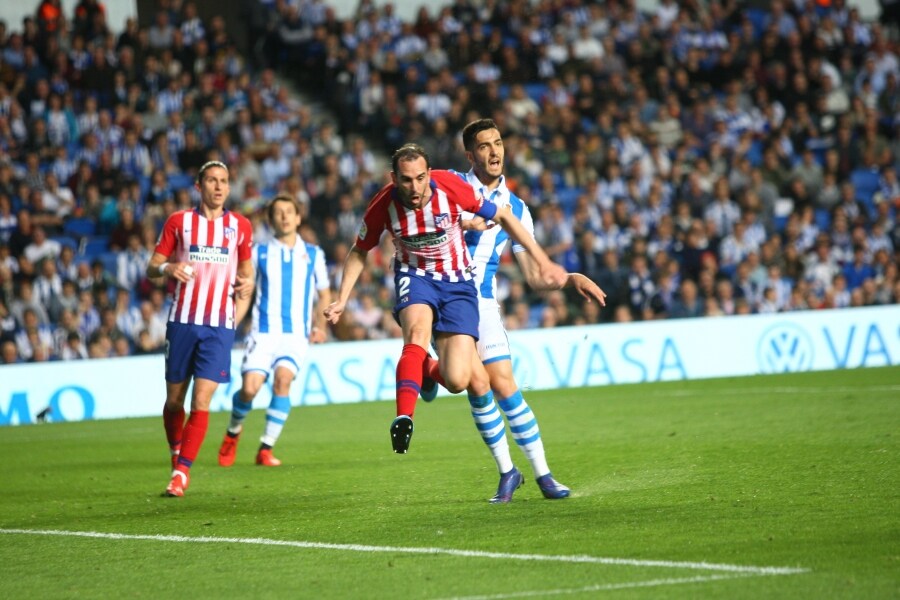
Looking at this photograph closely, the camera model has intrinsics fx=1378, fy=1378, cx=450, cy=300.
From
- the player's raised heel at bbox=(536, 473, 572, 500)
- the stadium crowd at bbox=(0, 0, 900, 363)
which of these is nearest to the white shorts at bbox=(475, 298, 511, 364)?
the player's raised heel at bbox=(536, 473, 572, 500)

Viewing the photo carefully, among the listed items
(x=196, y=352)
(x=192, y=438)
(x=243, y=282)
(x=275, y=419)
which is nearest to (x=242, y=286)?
(x=243, y=282)

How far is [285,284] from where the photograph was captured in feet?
37.9

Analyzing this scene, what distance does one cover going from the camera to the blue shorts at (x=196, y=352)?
9.25 meters

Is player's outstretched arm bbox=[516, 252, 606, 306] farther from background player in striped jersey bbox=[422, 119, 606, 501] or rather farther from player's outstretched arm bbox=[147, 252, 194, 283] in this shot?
player's outstretched arm bbox=[147, 252, 194, 283]

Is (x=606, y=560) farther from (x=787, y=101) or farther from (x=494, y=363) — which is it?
(x=787, y=101)

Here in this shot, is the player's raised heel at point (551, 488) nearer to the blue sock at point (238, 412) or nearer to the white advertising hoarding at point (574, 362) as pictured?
the blue sock at point (238, 412)

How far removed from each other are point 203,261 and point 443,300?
A: 2446mm

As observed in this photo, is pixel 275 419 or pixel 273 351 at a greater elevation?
pixel 273 351

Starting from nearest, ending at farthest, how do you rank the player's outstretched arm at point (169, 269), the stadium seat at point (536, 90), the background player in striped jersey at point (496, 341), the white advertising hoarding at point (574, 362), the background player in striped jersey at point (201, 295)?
the background player in striped jersey at point (496, 341) < the player's outstretched arm at point (169, 269) < the background player in striped jersey at point (201, 295) < the white advertising hoarding at point (574, 362) < the stadium seat at point (536, 90)

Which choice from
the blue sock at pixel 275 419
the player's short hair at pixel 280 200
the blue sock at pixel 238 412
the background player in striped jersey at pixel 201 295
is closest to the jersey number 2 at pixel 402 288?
the background player in striped jersey at pixel 201 295

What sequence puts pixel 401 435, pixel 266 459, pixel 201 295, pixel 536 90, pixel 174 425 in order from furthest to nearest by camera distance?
pixel 536 90 → pixel 266 459 → pixel 174 425 → pixel 201 295 → pixel 401 435

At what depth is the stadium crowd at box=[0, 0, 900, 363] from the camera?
1866 cm

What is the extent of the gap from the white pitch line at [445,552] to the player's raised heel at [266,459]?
3.38 m

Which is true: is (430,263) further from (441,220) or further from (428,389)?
(428,389)
